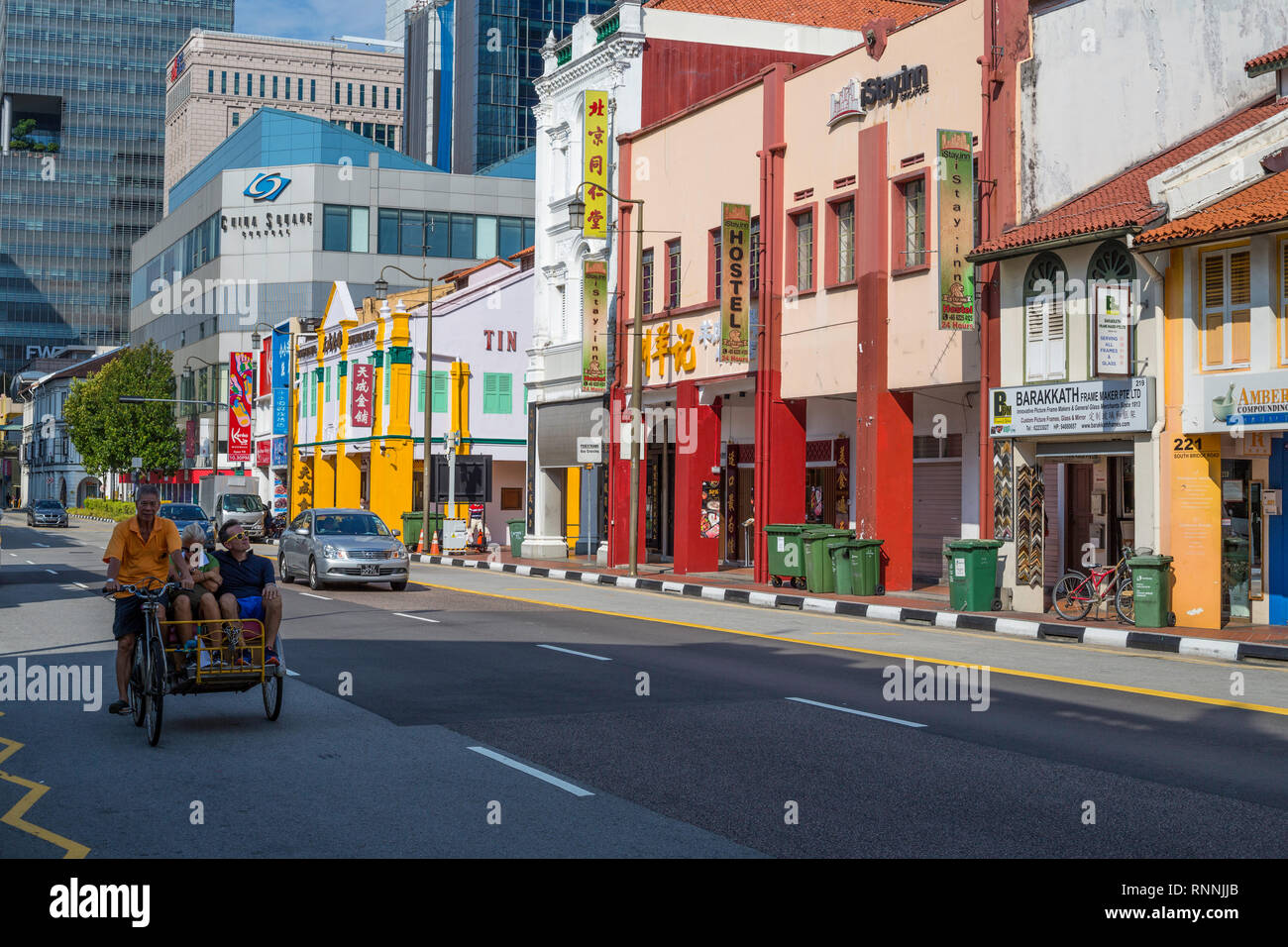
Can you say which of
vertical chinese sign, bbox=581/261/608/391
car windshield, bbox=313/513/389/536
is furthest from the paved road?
vertical chinese sign, bbox=581/261/608/391

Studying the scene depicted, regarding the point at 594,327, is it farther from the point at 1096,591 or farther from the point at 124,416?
the point at 124,416

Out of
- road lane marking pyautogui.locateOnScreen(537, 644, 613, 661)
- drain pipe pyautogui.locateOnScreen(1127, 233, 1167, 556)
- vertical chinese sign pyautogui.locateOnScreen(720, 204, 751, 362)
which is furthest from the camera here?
vertical chinese sign pyautogui.locateOnScreen(720, 204, 751, 362)

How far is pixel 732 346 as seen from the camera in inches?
1150

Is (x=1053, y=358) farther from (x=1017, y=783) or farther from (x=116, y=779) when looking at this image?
(x=116, y=779)

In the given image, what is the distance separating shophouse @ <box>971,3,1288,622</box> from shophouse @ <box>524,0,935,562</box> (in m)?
11.1

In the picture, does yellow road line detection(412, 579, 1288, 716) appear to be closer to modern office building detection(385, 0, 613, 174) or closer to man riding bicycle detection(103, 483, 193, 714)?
man riding bicycle detection(103, 483, 193, 714)

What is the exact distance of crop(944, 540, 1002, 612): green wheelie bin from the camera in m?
21.6

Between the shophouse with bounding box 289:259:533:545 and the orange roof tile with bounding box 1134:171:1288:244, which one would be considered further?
the shophouse with bounding box 289:259:533:545

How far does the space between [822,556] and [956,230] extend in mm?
6330

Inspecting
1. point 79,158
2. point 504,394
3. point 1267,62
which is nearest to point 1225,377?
point 1267,62

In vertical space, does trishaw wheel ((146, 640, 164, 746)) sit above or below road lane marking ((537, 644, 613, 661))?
above

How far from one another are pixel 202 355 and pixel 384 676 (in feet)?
272

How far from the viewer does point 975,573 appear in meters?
21.7
